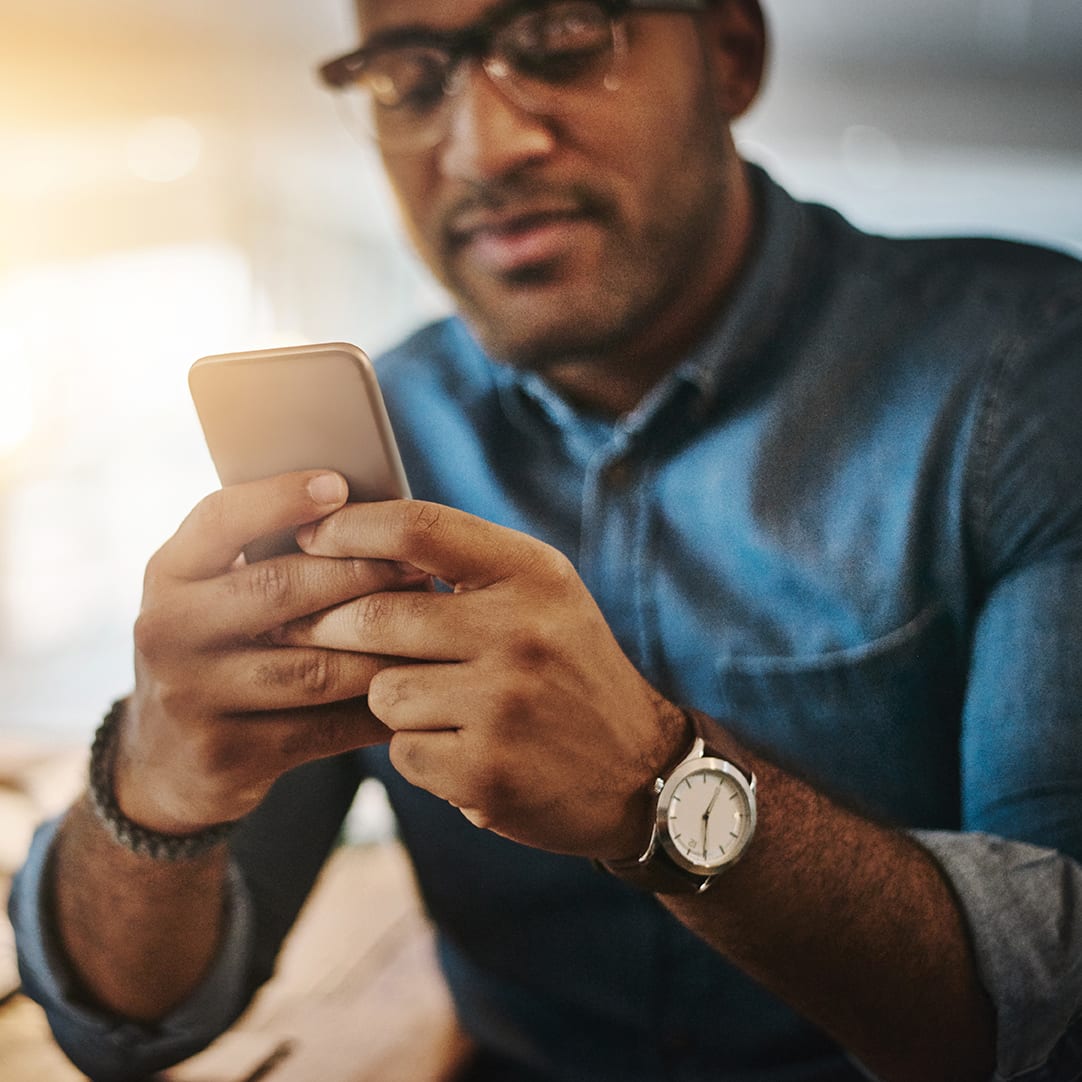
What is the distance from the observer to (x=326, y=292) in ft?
2.38

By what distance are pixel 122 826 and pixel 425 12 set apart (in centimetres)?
51

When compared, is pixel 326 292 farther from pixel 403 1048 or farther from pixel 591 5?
pixel 403 1048

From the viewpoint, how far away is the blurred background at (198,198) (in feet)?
2.17

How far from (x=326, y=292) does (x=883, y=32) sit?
454 mm

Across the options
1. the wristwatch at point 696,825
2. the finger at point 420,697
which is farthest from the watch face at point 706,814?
the finger at point 420,697

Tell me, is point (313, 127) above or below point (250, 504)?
above

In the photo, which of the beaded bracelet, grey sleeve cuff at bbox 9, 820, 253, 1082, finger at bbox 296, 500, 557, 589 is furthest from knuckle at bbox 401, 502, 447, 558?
grey sleeve cuff at bbox 9, 820, 253, 1082

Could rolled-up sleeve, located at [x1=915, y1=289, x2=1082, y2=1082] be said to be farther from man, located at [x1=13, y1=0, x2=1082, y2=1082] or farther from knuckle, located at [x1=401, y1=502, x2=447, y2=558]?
knuckle, located at [x1=401, y1=502, x2=447, y2=558]

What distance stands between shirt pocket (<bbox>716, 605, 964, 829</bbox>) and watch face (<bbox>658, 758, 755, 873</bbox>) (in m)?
0.13

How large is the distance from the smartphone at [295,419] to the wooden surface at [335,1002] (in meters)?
0.41

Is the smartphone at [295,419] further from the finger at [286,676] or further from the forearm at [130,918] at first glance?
the forearm at [130,918]

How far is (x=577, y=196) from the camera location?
59 cm

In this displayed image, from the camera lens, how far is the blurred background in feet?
2.17

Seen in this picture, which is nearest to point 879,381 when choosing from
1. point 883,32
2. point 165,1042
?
point 883,32
